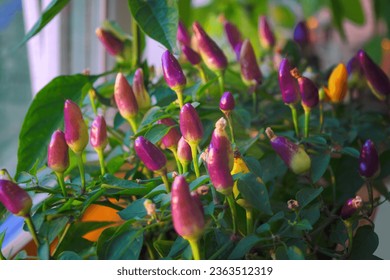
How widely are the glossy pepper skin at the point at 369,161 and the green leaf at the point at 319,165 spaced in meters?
0.03

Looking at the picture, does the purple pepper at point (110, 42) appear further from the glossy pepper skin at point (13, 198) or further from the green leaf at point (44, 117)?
the glossy pepper skin at point (13, 198)

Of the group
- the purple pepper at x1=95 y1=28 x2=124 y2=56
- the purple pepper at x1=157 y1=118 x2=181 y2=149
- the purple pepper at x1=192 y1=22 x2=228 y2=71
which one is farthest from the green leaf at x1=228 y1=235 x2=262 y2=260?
the purple pepper at x1=95 y1=28 x2=124 y2=56

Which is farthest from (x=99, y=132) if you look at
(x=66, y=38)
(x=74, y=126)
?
(x=66, y=38)

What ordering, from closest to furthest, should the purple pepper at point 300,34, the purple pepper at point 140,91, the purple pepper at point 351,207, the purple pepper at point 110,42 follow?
the purple pepper at point 351,207
the purple pepper at point 140,91
the purple pepper at point 110,42
the purple pepper at point 300,34

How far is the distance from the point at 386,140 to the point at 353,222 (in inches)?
9.9

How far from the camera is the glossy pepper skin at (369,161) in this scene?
1.59ft

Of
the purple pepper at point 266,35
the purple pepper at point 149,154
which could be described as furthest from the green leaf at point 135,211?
the purple pepper at point 266,35

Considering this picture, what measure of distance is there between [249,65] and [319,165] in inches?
5.7

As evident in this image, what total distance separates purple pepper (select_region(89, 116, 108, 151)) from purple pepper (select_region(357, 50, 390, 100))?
11.7 inches

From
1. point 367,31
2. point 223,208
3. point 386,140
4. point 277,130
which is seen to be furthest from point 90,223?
point 367,31

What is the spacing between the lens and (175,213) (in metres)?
0.34

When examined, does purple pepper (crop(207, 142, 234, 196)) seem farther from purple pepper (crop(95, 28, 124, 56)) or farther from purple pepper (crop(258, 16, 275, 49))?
purple pepper (crop(258, 16, 275, 49))

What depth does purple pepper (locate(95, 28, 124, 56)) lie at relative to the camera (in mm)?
690
